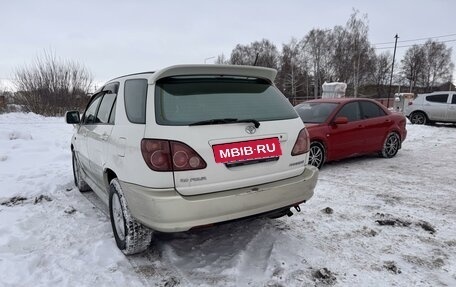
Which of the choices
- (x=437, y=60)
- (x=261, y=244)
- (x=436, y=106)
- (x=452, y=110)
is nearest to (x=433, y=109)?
(x=436, y=106)

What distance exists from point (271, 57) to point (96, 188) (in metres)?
66.7

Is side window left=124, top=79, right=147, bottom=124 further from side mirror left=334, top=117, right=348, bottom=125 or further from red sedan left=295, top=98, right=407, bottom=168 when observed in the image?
side mirror left=334, top=117, right=348, bottom=125

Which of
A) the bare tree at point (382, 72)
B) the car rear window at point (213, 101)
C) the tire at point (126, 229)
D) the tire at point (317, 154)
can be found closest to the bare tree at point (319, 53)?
the bare tree at point (382, 72)

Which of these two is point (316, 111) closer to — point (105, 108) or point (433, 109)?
point (105, 108)

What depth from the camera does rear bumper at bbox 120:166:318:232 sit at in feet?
7.87

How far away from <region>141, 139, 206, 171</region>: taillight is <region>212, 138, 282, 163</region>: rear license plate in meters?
0.20

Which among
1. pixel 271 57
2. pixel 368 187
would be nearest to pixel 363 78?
pixel 271 57

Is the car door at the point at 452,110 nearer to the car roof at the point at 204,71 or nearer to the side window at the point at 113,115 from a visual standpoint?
the car roof at the point at 204,71

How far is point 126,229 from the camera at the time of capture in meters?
2.88

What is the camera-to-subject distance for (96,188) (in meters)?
3.88

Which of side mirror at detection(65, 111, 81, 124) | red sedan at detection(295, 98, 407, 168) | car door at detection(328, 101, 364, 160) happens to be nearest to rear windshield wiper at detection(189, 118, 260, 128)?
side mirror at detection(65, 111, 81, 124)

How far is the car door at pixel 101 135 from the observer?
3.29 m

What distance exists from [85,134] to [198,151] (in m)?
2.36

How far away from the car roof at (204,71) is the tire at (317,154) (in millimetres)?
3331
